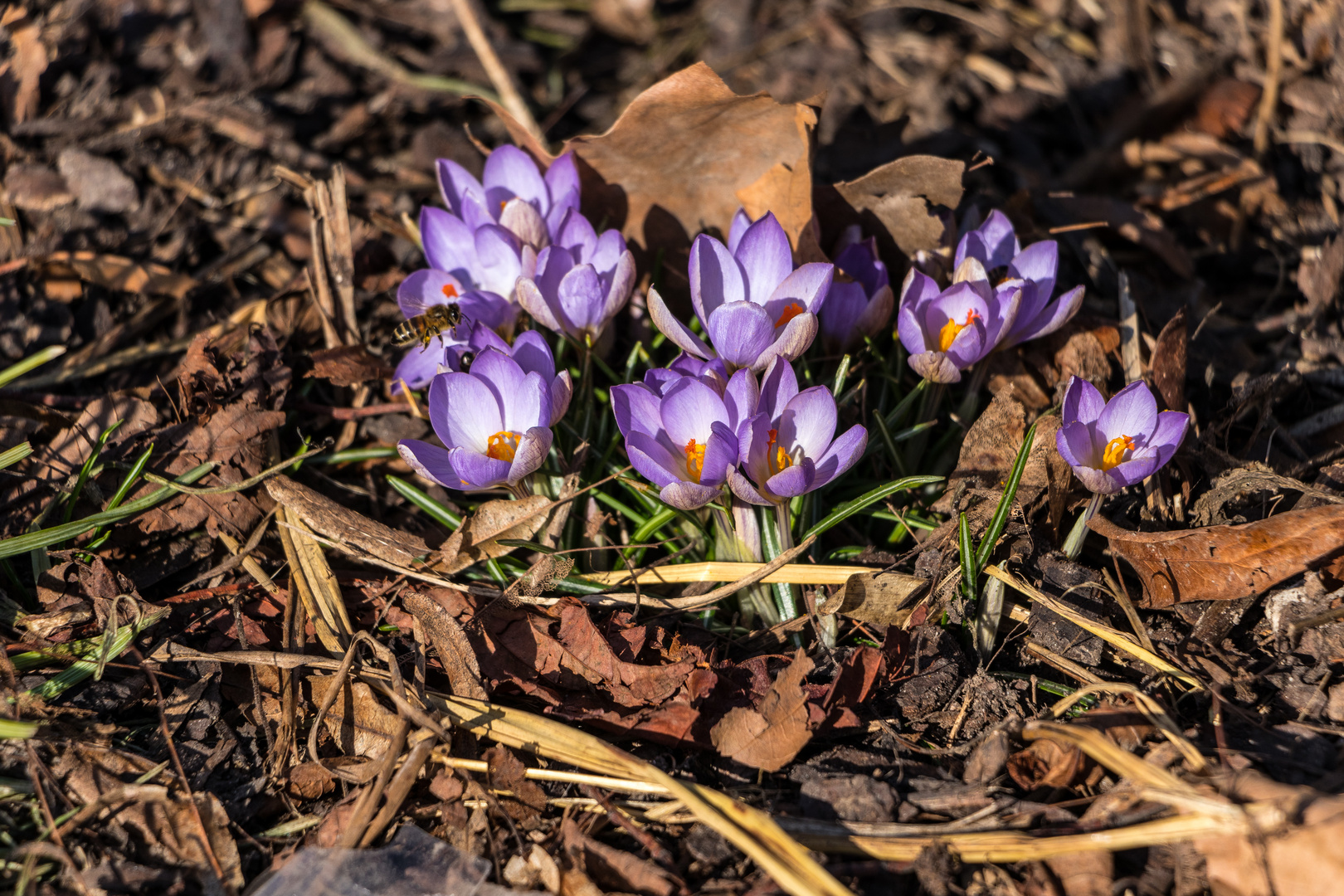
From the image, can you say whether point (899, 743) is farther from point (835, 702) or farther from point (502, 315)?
point (502, 315)

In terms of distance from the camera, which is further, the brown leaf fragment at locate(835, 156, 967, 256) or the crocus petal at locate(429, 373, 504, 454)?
the brown leaf fragment at locate(835, 156, 967, 256)

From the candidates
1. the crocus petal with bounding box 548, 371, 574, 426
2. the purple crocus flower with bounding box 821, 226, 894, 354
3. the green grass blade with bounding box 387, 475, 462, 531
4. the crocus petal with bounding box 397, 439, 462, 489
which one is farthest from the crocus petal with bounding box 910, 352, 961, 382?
the green grass blade with bounding box 387, 475, 462, 531

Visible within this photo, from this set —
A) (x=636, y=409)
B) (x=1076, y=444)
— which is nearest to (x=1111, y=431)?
(x=1076, y=444)

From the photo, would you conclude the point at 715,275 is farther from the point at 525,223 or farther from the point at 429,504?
the point at 429,504

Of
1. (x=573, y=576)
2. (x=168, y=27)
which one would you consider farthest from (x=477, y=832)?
(x=168, y=27)

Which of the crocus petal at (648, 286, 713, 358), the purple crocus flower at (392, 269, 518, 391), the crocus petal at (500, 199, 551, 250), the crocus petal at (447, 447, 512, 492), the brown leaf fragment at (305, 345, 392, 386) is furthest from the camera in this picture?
the brown leaf fragment at (305, 345, 392, 386)

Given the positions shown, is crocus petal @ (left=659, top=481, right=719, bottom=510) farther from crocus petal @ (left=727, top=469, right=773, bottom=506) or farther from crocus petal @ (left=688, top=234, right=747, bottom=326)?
crocus petal @ (left=688, top=234, right=747, bottom=326)
